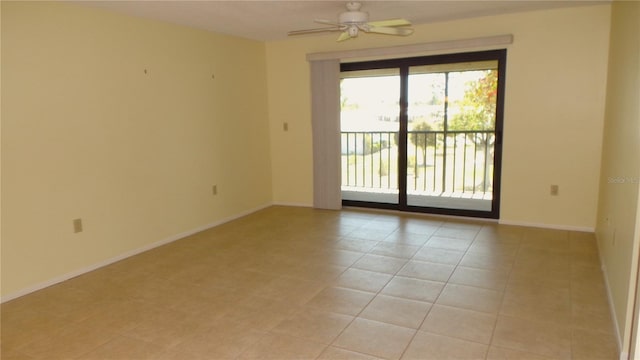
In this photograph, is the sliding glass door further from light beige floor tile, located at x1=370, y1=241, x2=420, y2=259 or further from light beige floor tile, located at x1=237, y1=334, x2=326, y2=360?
light beige floor tile, located at x1=237, y1=334, x2=326, y2=360

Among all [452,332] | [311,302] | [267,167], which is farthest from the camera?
[267,167]

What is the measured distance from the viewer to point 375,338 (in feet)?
7.95

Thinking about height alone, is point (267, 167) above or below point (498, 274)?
above

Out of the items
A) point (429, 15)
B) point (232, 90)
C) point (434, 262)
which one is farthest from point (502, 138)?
point (232, 90)

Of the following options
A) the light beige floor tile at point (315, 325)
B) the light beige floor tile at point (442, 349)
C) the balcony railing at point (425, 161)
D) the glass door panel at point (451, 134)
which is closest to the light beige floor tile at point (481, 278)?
the light beige floor tile at point (442, 349)

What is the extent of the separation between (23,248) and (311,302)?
2.18 metres

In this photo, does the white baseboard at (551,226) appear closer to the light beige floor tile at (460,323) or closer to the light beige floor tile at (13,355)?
the light beige floor tile at (460,323)

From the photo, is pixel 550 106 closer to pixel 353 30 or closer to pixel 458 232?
pixel 458 232

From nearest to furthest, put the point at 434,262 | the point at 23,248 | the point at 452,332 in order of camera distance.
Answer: the point at 452,332, the point at 23,248, the point at 434,262

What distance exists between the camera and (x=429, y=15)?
429 centimetres

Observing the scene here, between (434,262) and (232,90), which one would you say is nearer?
(434,262)

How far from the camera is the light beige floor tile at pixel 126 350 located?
2.29m

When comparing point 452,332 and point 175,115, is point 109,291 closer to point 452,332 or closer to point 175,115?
point 175,115

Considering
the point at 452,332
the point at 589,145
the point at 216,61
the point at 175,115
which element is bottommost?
the point at 452,332
